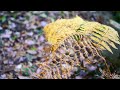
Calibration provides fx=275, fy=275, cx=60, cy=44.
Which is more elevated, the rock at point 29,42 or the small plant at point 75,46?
the rock at point 29,42

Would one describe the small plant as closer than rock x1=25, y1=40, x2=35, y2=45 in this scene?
Yes

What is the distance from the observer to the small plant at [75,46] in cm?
229

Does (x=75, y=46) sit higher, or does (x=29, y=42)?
(x=29, y=42)

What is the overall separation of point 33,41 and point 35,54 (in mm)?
234

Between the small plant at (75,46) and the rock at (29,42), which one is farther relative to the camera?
the rock at (29,42)

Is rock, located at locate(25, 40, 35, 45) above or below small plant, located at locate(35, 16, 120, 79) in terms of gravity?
above

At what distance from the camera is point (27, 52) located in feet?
9.09

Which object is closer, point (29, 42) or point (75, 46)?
point (75, 46)

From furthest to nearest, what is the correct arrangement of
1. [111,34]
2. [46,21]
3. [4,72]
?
Result: [46,21], [4,72], [111,34]

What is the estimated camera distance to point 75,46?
7.81 feet

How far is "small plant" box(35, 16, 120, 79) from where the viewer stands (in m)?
2.29
